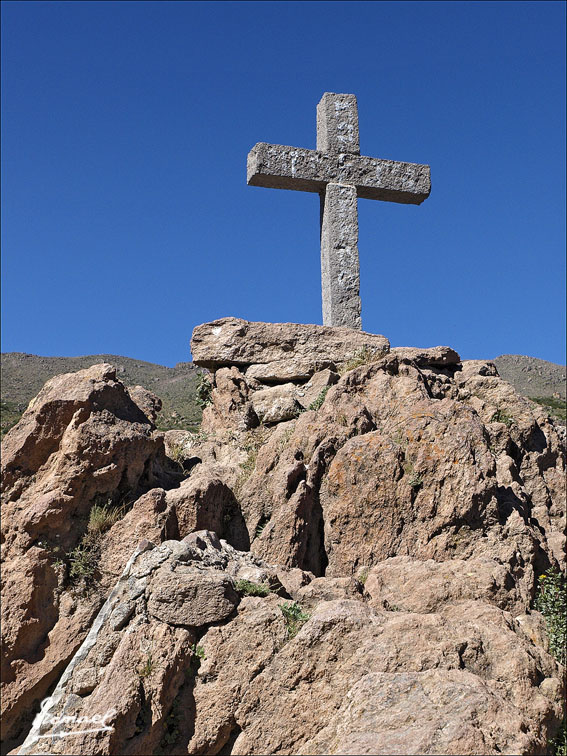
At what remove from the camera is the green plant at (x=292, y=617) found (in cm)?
521

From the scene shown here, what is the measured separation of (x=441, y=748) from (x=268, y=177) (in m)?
8.22

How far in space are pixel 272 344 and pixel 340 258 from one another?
2053 millimetres

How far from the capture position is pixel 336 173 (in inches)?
429

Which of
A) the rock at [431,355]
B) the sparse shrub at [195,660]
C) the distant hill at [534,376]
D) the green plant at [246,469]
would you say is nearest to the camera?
the sparse shrub at [195,660]

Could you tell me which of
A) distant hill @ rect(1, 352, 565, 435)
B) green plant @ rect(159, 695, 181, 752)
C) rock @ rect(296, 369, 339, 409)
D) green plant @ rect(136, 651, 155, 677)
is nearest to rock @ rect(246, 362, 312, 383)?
rock @ rect(296, 369, 339, 409)

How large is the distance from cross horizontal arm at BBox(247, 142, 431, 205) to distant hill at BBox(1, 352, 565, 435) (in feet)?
51.9

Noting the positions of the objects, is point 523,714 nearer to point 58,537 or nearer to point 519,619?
point 519,619

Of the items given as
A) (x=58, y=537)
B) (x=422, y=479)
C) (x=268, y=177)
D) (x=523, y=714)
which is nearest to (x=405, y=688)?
(x=523, y=714)

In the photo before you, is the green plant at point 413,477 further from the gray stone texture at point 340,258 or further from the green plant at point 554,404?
the green plant at point 554,404

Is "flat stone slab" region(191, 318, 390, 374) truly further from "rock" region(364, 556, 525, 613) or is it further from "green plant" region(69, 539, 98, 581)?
"green plant" region(69, 539, 98, 581)

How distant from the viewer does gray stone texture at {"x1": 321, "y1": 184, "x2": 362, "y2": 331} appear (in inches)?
414

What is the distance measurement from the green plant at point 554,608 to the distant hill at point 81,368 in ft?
58.4

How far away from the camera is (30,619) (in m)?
5.54

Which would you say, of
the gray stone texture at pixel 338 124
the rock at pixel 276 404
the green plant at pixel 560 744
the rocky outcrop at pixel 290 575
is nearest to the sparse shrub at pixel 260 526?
the rocky outcrop at pixel 290 575
